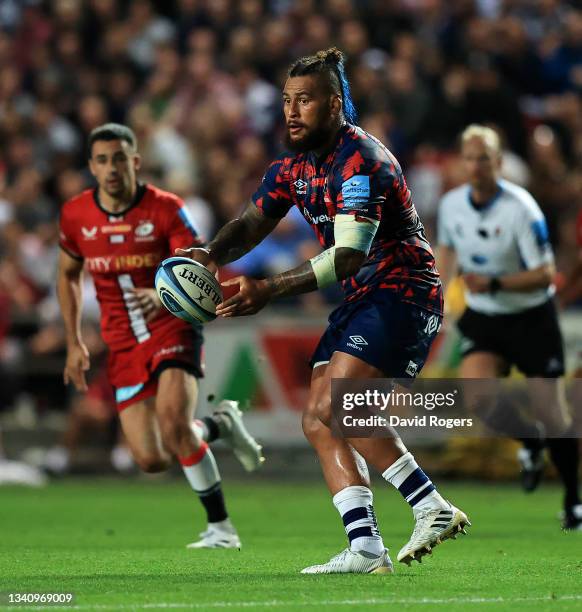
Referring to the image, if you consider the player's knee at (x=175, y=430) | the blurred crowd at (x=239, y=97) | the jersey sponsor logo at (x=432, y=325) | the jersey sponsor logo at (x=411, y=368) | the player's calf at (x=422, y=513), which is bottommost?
the player's calf at (x=422, y=513)

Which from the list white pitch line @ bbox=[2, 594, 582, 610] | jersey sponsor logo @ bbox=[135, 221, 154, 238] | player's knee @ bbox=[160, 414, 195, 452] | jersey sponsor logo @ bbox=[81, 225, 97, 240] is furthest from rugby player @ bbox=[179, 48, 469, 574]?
jersey sponsor logo @ bbox=[81, 225, 97, 240]

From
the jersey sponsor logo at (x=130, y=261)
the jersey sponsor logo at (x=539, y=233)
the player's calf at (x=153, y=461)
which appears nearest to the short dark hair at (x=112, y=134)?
the jersey sponsor logo at (x=130, y=261)

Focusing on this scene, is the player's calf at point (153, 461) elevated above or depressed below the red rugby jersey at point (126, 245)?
below

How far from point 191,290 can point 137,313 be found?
275 cm

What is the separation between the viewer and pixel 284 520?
38.2 ft

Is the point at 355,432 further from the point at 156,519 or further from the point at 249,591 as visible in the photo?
the point at 156,519

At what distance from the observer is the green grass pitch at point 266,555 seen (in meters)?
6.34

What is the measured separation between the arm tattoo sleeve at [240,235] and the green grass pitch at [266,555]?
168 centimetres

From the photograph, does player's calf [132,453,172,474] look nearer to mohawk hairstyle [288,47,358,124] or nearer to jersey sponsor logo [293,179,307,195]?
jersey sponsor logo [293,179,307,195]

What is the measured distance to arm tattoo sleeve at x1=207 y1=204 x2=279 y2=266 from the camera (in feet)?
25.1

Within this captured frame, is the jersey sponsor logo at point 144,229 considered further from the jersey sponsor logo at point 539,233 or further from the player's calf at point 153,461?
the jersey sponsor logo at point 539,233

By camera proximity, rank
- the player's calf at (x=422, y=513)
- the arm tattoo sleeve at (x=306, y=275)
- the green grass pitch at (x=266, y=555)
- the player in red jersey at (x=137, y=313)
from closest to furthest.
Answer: the green grass pitch at (x=266, y=555) → the arm tattoo sleeve at (x=306, y=275) → the player's calf at (x=422, y=513) → the player in red jersey at (x=137, y=313)

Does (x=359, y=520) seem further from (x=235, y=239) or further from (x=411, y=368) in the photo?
(x=235, y=239)

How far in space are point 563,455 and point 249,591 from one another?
5183 mm
